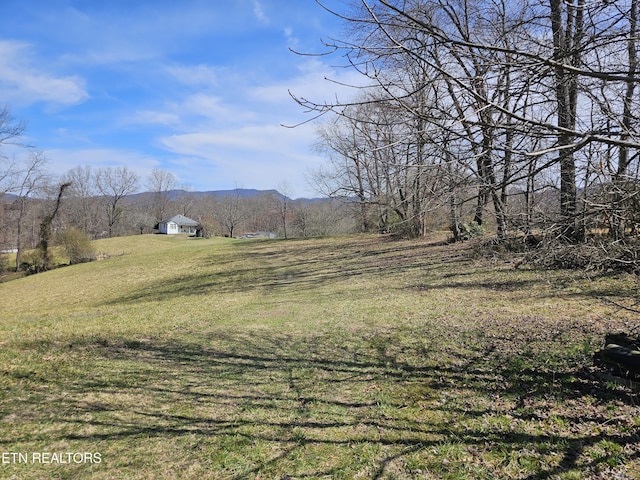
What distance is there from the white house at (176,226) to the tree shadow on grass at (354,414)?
66.9 metres

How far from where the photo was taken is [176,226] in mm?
70562

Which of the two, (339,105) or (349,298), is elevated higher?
(339,105)

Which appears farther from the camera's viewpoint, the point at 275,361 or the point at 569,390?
the point at 275,361

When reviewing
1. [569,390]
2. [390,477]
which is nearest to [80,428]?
[390,477]

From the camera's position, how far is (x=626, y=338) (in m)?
3.96

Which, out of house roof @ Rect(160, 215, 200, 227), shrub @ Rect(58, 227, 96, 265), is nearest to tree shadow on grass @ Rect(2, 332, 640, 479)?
shrub @ Rect(58, 227, 96, 265)

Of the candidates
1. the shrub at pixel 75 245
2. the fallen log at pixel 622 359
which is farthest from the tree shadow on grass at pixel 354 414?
the shrub at pixel 75 245

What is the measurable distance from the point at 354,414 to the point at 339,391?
585 millimetres

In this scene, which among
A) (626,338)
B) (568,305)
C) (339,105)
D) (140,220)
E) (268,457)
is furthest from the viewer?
(140,220)

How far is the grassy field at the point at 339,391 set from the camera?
9.69ft

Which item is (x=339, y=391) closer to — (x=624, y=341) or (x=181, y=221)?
(x=624, y=341)

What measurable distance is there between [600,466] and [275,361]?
12.9 feet

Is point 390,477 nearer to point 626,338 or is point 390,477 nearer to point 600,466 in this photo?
point 600,466

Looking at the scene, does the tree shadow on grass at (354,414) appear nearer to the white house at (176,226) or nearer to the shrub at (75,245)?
the shrub at (75,245)
